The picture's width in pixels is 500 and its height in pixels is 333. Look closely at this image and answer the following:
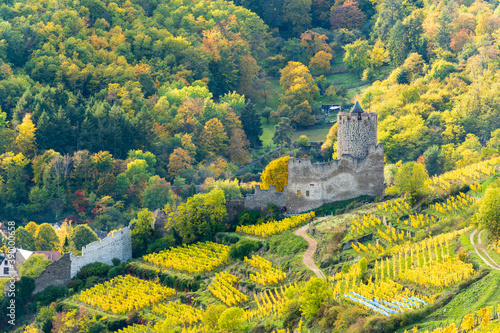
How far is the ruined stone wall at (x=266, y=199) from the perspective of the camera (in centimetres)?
6656

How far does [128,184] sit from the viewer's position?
87.8 metres

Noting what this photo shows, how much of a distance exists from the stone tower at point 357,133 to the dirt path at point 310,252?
5.75m

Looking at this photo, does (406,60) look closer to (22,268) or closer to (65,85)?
(65,85)

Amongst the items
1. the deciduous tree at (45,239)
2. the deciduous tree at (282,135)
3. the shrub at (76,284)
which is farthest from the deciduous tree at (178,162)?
the shrub at (76,284)

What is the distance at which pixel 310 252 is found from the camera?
57.8m

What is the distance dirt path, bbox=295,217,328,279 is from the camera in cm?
5347

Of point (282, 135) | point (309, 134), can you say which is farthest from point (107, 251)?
point (309, 134)

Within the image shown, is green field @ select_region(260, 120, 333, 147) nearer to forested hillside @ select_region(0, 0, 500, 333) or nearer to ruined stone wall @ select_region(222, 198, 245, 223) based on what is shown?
forested hillside @ select_region(0, 0, 500, 333)

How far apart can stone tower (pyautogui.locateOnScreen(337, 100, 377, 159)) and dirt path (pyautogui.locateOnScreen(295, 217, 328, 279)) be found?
575 cm

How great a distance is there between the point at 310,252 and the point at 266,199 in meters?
9.92

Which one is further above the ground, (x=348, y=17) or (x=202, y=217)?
(x=348, y=17)

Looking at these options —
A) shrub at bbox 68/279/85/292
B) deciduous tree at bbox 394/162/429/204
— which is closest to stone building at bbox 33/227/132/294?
shrub at bbox 68/279/85/292

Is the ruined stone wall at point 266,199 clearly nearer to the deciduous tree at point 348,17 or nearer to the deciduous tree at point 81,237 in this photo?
the deciduous tree at point 81,237

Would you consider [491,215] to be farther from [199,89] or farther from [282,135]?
[199,89]
